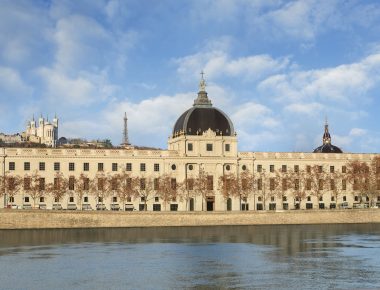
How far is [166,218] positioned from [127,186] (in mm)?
19489

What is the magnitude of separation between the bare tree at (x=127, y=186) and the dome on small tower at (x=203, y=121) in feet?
49.4

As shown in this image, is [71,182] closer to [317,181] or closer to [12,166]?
[12,166]

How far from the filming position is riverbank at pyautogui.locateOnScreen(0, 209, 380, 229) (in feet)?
358

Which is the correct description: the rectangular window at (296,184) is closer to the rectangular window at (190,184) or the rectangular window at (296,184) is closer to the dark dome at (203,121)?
the dark dome at (203,121)

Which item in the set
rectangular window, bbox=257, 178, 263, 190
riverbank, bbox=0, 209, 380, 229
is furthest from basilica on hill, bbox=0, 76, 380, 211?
riverbank, bbox=0, 209, 380, 229

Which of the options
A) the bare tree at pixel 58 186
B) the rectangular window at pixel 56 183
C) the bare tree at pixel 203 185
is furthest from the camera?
the bare tree at pixel 203 185

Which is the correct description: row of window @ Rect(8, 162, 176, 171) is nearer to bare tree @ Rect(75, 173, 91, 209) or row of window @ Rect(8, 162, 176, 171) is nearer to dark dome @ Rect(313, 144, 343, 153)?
bare tree @ Rect(75, 173, 91, 209)

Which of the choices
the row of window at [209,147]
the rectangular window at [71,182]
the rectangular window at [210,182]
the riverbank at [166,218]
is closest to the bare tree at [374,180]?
the riverbank at [166,218]

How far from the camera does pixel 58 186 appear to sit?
133 meters

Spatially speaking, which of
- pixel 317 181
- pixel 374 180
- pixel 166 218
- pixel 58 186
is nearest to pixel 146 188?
pixel 58 186

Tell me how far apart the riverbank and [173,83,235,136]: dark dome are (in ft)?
95.7

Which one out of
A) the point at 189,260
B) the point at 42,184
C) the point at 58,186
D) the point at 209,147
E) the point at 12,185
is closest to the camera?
the point at 189,260

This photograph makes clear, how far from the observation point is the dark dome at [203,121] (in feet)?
478

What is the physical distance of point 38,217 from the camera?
359 ft
